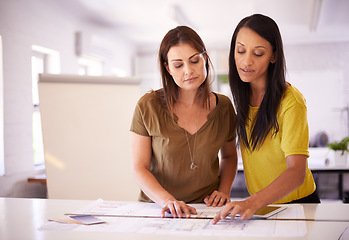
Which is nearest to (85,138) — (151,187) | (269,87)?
(151,187)

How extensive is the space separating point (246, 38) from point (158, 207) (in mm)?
689

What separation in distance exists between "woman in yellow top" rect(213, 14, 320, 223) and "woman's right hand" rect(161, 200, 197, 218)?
0.88ft

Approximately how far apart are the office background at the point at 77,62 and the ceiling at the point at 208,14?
82 millimetres

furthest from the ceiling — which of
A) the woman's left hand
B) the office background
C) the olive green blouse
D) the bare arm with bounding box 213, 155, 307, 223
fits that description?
the bare arm with bounding box 213, 155, 307, 223

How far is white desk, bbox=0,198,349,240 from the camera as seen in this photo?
42.8 inches

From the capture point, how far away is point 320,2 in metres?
4.73

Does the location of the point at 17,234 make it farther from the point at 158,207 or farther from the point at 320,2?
the point at 320,2

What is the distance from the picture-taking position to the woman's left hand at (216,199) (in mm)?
1426

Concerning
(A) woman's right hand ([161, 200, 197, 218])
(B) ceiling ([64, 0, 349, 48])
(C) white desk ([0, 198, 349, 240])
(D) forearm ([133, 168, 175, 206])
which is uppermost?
(B) ceiling ([64, 0, 349, 48])

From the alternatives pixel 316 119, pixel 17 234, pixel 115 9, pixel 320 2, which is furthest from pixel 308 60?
pixel 17 234

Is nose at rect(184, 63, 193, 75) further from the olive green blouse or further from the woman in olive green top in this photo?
the olive green blouse

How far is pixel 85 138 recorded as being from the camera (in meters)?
2.95

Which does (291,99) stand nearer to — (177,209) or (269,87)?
(269,87)

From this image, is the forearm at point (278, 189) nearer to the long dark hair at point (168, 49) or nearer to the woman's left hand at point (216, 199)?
the woman's left hand at point (216, 199)
